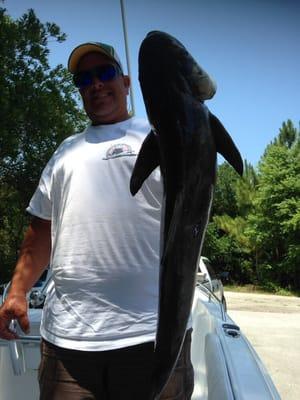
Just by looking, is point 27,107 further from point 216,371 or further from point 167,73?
point 167,73

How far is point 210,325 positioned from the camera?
10.8 ft

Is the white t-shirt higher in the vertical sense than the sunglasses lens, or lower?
lower

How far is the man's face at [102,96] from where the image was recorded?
6.04ft

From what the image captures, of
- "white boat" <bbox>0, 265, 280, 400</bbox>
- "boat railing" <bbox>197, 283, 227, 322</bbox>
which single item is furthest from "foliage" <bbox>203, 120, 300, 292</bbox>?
"white boat" <bbox>0, 265, 280, 400</bbox>

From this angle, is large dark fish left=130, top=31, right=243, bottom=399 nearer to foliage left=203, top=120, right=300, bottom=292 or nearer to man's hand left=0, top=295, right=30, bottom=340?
man's hand left=0, top=295, right=30, bottom=340

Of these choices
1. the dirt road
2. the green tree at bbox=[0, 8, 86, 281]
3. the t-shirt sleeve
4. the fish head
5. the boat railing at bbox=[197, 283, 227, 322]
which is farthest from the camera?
the green tree at bbox=[0, 8, 86, 281]

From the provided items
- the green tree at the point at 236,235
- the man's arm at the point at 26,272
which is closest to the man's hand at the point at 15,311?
the man's arm at the point at 26,272

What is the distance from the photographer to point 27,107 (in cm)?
1087

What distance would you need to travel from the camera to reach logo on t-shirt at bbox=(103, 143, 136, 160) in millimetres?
1749

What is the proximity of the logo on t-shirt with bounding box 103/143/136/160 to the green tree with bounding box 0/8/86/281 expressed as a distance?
8.78 meters

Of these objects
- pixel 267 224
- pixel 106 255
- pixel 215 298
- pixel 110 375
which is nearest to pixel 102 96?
pixel 106 255

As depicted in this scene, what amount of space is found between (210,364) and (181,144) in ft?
6.20

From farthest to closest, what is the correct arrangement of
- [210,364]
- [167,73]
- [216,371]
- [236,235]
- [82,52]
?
[236,235] → [210,364] → [216,371] → [82,52] → [167,73]

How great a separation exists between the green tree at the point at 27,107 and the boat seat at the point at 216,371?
824 centimetres
